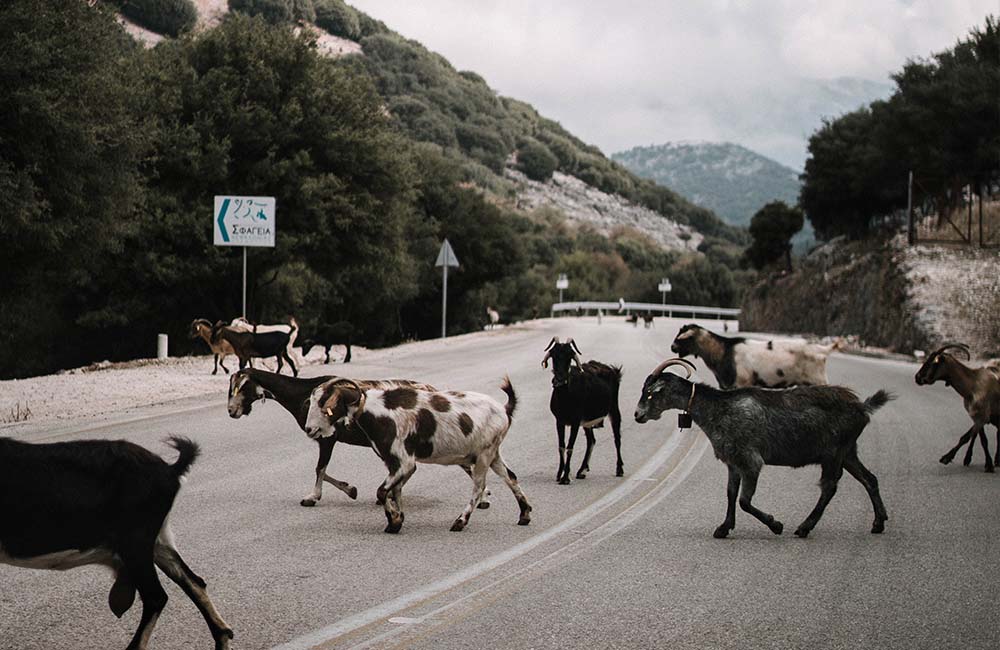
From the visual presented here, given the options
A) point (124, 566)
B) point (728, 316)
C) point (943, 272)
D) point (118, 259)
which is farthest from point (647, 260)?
point (124, 566)

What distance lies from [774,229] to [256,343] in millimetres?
59927

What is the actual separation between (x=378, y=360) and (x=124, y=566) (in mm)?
26179

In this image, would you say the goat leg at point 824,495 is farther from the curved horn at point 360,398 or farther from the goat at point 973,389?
the goat at point 973,389

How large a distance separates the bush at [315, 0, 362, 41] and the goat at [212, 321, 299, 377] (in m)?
157

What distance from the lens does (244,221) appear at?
29469 mm

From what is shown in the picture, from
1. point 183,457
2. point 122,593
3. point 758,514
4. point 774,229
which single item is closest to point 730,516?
point 758,514

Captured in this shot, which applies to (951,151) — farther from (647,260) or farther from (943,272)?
(647,260)

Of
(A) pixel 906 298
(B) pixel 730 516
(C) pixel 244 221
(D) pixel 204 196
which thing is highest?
(D) pixel 204 196

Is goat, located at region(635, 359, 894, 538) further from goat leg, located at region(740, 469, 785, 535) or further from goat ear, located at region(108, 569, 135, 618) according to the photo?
goat ear, located at region(108, 569, 135, 618)

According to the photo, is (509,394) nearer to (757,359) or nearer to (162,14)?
(757,359)

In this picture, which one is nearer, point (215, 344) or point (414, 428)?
point (414, 428)

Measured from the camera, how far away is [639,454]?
14.6 metres

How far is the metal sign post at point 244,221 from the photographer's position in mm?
29312

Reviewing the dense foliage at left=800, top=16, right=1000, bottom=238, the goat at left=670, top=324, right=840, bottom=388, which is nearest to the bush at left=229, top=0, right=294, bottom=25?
the dense foliage at left=800, top=16, right=1000, bottom=238
